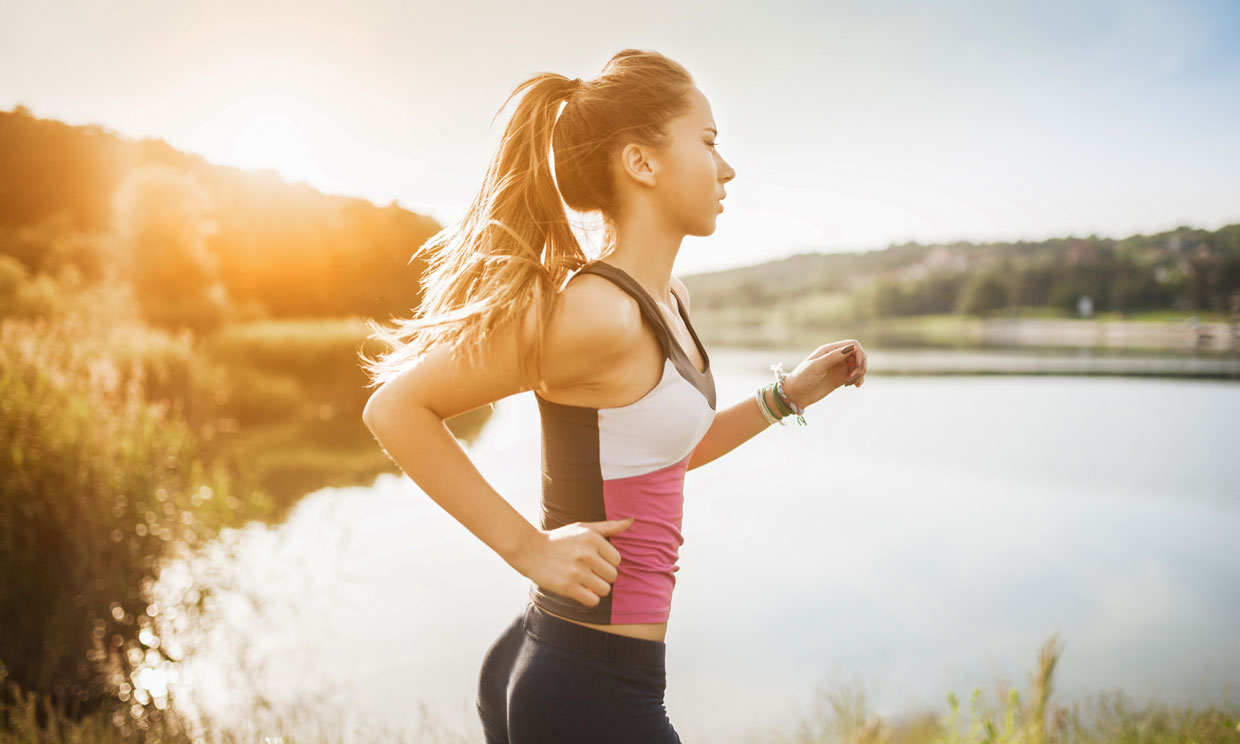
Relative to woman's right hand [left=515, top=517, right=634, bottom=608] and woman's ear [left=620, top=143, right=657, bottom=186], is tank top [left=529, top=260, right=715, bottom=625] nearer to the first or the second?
woman's right hand [left=515, top=517, right=634, bottom=608]

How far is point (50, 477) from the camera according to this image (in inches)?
160

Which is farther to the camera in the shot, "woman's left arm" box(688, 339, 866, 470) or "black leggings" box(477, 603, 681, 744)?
"woman's left arm" box(688, 339, 866, 470)

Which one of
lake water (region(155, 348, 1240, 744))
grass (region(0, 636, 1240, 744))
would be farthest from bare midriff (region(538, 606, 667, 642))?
lake water (region(155, 348, 1240, 744))

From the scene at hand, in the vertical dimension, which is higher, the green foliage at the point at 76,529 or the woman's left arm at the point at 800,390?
the woman's left arm at the point at 800,390

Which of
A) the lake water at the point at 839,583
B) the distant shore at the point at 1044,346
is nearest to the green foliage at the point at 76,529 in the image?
the lake water at the point at 839,583

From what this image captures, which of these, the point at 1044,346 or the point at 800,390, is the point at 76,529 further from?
the point at 1044,346

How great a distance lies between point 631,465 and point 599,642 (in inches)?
9.6

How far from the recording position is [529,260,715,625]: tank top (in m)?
1.08

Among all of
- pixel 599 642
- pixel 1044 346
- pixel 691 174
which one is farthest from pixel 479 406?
pixel 1044 346

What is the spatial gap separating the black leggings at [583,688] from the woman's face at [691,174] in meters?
0.61

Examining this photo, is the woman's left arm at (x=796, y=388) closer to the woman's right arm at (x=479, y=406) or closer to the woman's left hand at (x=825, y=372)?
the woman's left hand at (x=825, y=372)

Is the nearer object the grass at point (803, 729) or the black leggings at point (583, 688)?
the black leggings at point (583, 688)

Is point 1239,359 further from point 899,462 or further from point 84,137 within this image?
point 84,137

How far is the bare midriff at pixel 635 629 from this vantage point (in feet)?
3.61
